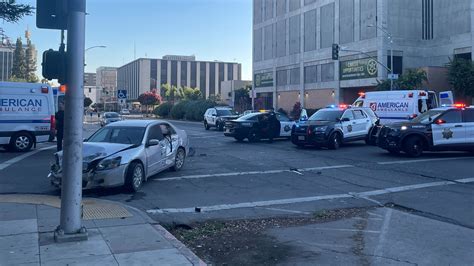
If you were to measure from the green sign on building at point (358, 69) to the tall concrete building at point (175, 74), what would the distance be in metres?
96.1

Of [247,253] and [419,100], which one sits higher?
[419,100]

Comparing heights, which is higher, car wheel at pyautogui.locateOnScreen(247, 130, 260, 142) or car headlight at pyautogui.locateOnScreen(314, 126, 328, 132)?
car headlight at pyautogui.locateOnScreen(314, 126, 328, 132)

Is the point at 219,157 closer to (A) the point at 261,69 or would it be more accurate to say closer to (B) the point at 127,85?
(A) the point at 261,69

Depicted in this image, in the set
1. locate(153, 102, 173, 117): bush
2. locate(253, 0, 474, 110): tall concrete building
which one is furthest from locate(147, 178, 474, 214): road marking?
locate(153, 102, 173, 117): bush

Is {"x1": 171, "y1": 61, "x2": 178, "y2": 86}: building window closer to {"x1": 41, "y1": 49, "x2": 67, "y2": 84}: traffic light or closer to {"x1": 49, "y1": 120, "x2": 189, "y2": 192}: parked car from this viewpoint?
{"x1": 49, "y1": 120, "x2": 189, "y2": 192}: parked car

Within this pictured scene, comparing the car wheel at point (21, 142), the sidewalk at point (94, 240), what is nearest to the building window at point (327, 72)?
the car wheel at point (21, 142)

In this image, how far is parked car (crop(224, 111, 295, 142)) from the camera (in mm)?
23656

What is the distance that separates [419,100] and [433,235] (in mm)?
18204

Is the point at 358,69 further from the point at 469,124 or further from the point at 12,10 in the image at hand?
the point at 12,10

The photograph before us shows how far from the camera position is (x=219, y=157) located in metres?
17.4

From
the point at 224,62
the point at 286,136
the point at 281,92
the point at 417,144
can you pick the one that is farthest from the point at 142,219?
the point at 224,62

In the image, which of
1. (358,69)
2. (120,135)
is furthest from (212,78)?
(120,135)

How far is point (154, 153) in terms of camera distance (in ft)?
38.5

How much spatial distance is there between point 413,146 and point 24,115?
13493 mm
